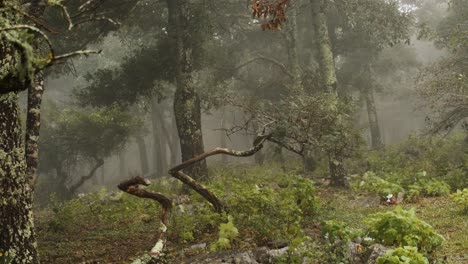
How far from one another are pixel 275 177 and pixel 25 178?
12222 millimetres

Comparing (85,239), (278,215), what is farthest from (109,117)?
(278,215)

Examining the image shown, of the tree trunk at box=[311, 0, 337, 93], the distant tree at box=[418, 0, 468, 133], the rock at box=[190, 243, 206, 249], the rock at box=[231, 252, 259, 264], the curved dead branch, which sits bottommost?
the rock at box=[190, 243, 206, 249]

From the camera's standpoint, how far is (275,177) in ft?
57.9

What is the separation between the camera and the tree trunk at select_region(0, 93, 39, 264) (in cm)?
603

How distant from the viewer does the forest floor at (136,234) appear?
8.29 metres

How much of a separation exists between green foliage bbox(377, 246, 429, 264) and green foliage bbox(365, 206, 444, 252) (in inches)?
37.1

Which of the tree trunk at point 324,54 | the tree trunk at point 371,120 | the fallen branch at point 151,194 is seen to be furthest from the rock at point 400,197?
the tree trunk at point 371,120

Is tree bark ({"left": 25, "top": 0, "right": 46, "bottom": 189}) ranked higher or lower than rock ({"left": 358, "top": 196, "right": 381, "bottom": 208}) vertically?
higher

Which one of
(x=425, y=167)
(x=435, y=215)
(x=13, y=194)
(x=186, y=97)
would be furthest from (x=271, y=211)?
(x=425, y=167)

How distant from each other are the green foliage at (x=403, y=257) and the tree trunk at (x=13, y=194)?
189 inches

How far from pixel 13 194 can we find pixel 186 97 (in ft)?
30.5

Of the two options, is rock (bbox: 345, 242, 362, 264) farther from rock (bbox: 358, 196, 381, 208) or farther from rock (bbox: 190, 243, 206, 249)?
rock (bbox: 358, 196, 381, 208)

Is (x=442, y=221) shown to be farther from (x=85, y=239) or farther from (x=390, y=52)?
(x=390, y=52)

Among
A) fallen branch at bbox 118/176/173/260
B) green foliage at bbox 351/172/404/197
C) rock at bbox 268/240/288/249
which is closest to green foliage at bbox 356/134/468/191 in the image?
green foliage at bbox 351/172/404/197
